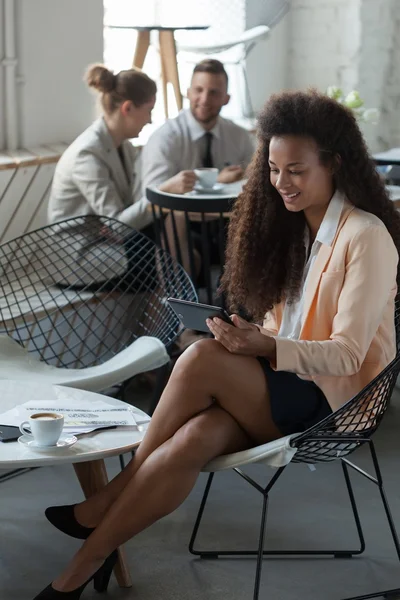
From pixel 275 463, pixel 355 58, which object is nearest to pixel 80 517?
pixel 275 463

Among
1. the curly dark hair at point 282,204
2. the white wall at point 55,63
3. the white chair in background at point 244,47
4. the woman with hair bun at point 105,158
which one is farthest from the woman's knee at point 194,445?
the white chair in background at point 244,47

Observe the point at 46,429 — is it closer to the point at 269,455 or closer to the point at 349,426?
the point at 269,455

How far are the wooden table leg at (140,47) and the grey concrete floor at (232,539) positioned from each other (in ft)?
8.79

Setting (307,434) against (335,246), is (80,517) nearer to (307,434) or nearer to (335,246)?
(307,434)

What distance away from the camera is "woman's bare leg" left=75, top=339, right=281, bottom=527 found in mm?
2271

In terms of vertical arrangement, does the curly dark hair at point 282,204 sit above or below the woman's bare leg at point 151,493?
above

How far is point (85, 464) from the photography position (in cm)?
236

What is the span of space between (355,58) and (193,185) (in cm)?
298

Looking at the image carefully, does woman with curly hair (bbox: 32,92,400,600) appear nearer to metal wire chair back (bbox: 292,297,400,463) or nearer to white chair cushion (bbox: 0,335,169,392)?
metal wire chair back (bbox: 292,297,400,463)

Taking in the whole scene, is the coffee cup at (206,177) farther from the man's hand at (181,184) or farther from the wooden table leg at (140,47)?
the wooden table leg at (140,47)

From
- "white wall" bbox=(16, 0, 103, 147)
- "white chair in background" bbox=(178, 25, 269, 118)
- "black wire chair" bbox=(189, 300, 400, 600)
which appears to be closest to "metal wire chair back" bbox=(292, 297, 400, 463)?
"black wire chair" bbox=(189, 300, 400, 600)

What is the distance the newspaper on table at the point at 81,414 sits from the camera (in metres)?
2.27

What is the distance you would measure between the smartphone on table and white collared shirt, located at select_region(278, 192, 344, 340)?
727 mm

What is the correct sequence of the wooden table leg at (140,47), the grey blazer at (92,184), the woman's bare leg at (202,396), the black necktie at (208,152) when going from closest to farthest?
1. the woman's bare leg at (202,396)
2. the grey blazer at (92,184)
3. the black necktie at (208,152)
4. the wooden table leg at (140,47)
